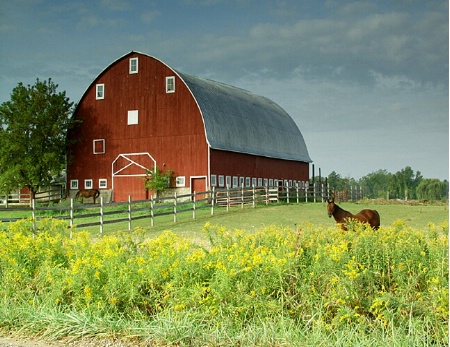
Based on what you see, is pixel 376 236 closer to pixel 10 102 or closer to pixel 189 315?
pixel 189 315

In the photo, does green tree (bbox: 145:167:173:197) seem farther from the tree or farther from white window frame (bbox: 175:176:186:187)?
the tree

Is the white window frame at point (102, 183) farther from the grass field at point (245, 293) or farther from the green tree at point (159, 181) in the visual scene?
the grass field at point (245, 293)

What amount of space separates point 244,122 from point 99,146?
8.68 m

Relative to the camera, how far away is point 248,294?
631 centimetres

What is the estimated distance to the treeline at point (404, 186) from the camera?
32.7 metres

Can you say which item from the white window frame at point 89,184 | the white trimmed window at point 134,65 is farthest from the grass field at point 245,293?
the white window frame at point 89,184

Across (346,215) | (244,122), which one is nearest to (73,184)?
(244,122)

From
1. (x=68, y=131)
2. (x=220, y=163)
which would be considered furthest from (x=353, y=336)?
(x=68, y=131)

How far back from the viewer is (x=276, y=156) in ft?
135

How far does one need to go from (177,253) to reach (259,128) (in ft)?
109

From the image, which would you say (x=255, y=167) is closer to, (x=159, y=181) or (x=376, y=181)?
(x=159, y=181)

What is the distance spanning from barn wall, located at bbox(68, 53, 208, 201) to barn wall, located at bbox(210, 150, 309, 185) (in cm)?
125

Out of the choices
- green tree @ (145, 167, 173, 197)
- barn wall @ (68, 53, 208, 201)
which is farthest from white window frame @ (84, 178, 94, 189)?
green tree @ (145, 167, 173, 197)

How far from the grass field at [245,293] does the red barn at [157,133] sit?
26318mm
